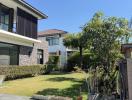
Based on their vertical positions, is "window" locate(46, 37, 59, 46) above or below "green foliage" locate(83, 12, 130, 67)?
above

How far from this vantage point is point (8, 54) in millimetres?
20953

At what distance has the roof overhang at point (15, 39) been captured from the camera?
1941cm

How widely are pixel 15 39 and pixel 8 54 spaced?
171 cm

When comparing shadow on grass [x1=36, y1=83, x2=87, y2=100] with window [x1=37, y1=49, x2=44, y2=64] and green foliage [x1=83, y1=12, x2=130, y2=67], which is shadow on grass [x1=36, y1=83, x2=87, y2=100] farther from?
window [x1=37, y1=49, x2=44, y2=64]

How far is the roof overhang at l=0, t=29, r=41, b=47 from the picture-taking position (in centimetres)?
1941

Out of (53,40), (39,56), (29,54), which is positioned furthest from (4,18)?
(53,40)

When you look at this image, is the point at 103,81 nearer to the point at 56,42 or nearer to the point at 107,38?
the point at 107,38

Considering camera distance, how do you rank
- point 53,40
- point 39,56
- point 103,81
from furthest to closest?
point 53,40 → point 39,56 → point 103,81

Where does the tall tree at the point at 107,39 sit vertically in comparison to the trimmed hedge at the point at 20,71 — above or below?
above

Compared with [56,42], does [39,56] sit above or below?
below

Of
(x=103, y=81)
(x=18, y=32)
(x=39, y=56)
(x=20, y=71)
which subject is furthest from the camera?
(x=39, y=56)

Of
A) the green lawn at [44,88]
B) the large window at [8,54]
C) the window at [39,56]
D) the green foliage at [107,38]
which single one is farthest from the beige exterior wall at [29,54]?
the green foliage at [107,38]

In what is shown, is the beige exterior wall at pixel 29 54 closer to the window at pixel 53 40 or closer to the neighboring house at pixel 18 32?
the neighboring house at pixel 18 32

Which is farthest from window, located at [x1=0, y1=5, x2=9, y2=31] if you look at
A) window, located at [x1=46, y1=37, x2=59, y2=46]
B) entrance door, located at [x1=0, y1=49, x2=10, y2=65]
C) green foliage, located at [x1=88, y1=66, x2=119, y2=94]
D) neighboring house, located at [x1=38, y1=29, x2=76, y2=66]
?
window, located at [x1=46, y1=37, x2=59, y2=46]
